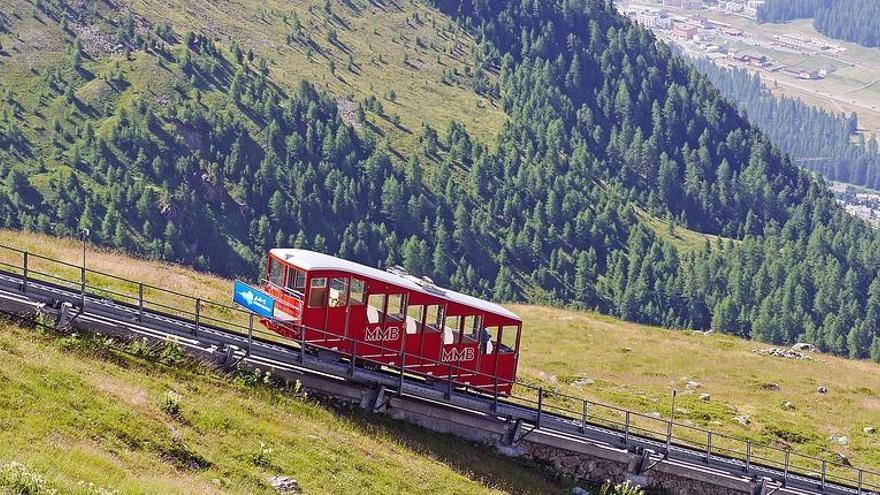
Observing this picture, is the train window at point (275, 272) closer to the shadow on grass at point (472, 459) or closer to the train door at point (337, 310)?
the train door at point (337, 310)

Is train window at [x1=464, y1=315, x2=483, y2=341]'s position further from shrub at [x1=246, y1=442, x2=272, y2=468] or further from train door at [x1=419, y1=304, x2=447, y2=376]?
shrub at [x1=246, y1=442, x2=272, y2=468]

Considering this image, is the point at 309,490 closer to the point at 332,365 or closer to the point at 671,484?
the point at 332,365

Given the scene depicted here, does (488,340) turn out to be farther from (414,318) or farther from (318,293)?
(318,293)

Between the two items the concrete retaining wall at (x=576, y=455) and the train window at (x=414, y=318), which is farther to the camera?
the train window at (x=414, y=318)

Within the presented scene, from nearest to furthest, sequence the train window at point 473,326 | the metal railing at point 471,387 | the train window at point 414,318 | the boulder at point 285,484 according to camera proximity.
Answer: the boulder at point 285,484 < the metal railing at point 471,387 < the train window at point 414,318 < the train window at point 473,326

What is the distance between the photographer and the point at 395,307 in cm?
4812

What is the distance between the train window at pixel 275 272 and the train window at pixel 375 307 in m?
3.48

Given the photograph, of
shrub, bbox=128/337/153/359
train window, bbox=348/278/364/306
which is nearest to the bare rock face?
train window, bbox=348/278/364/306

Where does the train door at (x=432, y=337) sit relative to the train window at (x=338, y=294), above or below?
below

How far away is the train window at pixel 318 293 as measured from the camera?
153 feet

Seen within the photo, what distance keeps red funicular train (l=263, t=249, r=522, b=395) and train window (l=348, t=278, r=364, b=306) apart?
4 centimetres

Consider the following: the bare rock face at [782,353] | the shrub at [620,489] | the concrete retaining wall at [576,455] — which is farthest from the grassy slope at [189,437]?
the bare rock face at [782,353]

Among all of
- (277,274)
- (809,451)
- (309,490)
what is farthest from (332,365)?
(809,451)

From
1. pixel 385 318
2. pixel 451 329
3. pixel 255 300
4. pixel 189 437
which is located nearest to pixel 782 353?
pixel 451 329
